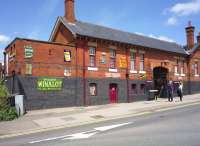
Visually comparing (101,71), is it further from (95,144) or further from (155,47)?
(95,144)

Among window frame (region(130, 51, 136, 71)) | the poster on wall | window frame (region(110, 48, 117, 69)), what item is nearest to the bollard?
the poster on wall

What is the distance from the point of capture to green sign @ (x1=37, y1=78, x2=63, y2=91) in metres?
20.4

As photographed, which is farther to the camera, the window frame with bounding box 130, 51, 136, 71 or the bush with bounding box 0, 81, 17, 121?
the window frame with bounding box 130, 51, 136, 71

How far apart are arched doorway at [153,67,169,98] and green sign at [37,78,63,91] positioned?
14.0 metres

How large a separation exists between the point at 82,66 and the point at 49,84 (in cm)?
368

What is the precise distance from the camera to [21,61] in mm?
19766

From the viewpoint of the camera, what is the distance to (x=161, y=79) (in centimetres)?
3212

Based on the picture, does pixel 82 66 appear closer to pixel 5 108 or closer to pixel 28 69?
pixel 28 69

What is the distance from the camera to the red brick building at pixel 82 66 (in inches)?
794

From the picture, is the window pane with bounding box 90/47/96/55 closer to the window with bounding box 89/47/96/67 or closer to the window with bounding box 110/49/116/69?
the window with bounding box 89/47/96/67

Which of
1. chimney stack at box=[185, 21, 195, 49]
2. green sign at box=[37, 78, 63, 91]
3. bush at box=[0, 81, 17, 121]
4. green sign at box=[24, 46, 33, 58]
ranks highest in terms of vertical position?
chimney stack at box=[185, 21, 195, 49]

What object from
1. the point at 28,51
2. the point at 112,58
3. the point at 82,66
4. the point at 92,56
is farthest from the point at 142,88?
the point at 28,51

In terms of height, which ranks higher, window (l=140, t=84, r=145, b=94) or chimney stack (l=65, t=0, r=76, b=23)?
chimney stack (l=65, t=0, r=76, b=23)

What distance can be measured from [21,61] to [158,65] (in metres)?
17.2
